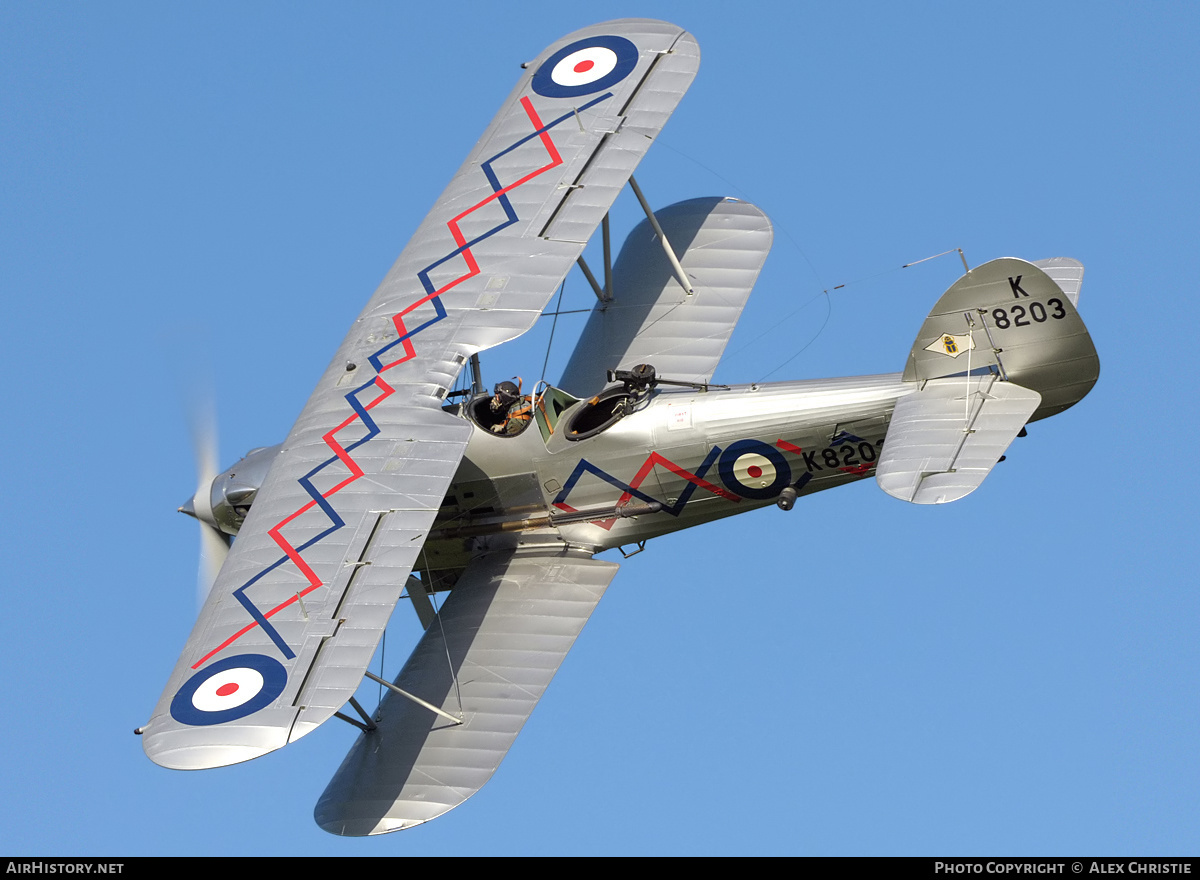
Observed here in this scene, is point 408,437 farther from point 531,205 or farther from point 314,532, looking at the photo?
point 531,205

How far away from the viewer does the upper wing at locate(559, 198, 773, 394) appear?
23.7 meters

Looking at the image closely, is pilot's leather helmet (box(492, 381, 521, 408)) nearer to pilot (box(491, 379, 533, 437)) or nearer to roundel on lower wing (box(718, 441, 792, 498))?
pilot (box(491, 379, 533, 437))

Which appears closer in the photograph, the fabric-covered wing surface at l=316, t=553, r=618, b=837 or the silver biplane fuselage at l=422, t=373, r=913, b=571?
the fabric-covered wing surface at l=316, t=553, r=618, b=837

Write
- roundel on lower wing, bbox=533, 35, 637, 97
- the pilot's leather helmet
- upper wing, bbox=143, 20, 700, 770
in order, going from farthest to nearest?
roundel on lower wing, bbox=533, 35, 637, 97 → the pilot's leather helmet → upper wing, bbox=143, 20, 700, 770

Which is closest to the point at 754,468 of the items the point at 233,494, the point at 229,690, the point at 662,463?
the point at 662,463

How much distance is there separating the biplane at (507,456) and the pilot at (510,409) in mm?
22

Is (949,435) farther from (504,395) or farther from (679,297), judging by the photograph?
(679,297)

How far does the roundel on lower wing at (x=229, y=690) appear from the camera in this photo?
58.4ft

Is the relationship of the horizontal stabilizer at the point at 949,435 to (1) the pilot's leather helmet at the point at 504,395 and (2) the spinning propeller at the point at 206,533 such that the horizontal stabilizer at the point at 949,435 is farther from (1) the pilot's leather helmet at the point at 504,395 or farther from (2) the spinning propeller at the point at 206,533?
(2) the spinning propeller at the point at 206,533

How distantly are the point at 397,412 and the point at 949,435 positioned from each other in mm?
5206

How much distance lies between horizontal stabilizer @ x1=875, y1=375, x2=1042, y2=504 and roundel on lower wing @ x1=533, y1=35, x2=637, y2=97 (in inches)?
239

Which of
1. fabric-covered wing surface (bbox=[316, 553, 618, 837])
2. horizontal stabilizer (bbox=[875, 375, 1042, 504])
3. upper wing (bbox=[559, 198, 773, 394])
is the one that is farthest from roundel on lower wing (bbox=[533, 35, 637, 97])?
horizontal stabilizer (bbox=[875, 375, 1042, 504])

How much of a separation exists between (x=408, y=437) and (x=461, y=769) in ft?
10.2
